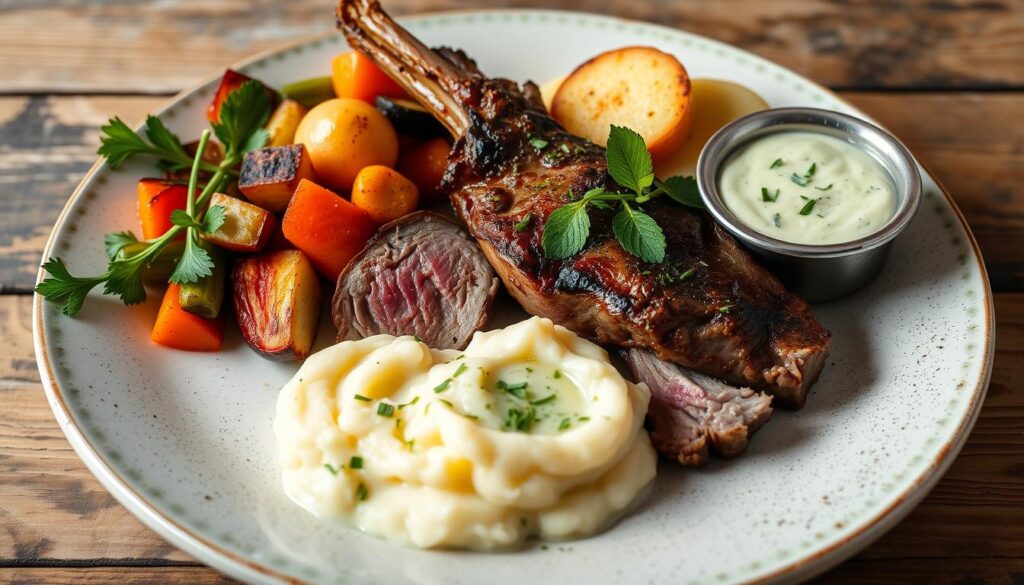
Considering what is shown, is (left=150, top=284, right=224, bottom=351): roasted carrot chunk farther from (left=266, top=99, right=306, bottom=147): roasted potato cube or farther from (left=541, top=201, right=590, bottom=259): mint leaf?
(left=541, top=201, right=590, bottom=259): mint leaf

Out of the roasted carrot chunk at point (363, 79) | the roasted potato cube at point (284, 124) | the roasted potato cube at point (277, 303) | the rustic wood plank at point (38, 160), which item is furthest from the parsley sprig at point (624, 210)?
the rustic wood plank at point (38, 160)

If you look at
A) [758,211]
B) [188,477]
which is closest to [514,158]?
[758,211]

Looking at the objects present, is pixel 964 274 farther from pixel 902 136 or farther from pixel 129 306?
pixel 129 306

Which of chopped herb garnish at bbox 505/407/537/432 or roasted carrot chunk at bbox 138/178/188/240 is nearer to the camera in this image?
chopped herb garnish at bbox 505/407/537/432

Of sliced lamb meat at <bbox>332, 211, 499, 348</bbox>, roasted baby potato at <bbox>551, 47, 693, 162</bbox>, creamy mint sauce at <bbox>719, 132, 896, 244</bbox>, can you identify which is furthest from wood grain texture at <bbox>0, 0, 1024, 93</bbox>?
sliced lamb meat at <bbox>332, 211, 499, 348</bbox>

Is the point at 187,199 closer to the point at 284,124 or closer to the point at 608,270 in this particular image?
the point at 284,124

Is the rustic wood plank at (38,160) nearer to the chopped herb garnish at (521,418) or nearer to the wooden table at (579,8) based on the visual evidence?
the wooden table at (579,8)

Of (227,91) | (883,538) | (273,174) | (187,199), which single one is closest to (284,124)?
(227,91)
